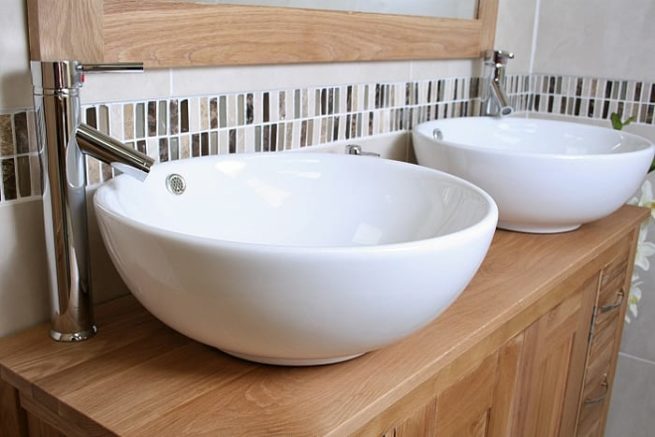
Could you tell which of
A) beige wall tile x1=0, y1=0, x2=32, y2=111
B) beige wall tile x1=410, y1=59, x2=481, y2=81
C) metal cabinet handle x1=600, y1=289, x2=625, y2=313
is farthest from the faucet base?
metal cabinet handle x1=600, y1=289, x2=625, y2=313

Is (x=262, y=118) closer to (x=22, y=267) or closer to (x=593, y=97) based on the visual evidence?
(x=22, y=267)

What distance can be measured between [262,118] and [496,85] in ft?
2.31

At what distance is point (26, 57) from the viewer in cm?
82

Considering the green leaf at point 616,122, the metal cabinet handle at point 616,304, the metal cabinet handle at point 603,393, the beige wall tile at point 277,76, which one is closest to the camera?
the beige wall tile at point 277,76

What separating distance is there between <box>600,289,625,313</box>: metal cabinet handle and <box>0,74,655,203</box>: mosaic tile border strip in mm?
523

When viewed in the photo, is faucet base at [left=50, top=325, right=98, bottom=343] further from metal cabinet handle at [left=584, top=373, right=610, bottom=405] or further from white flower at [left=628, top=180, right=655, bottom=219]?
white flower at [left=628, top=180, right=655, bottom=219]

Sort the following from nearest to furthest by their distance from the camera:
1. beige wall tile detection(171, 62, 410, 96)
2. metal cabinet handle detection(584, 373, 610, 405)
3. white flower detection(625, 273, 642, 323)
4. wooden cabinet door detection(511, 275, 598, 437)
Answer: beige wall tile detection(171, 62, 410, 96) → wooden cabinet door detection(511, 275, 598, 437) → metal cabinet handle detection(584, 373, 610, 405) → white flower detection(625, 273, 642, 323)

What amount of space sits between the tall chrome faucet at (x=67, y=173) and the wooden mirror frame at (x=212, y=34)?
0.07m

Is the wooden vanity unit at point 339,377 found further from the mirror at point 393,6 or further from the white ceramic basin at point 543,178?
the mirror at point 393,6

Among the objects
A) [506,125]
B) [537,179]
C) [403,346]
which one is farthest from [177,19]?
[506,125]

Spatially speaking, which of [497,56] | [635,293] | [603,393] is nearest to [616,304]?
[603,393]

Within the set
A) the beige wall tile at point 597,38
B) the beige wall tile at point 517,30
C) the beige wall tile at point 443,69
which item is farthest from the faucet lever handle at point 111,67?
the beige wall tile at point 597,38

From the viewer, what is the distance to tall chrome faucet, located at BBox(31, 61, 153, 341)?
779 millimetres

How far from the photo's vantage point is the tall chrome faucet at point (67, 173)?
78 cm
